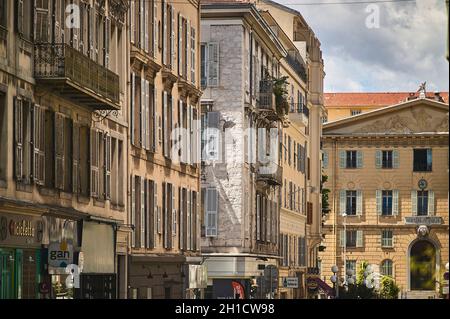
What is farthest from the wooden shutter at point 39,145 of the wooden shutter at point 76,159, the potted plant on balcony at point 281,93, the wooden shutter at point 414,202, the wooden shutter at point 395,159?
the potted plant on balcony at point 281,93

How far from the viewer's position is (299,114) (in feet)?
182

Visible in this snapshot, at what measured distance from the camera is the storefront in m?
29.4

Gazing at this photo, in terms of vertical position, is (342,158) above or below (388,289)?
above

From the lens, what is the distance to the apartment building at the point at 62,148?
3017cm

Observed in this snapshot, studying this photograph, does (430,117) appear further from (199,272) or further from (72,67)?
(72,67)

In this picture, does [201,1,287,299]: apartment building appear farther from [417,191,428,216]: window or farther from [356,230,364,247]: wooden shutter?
[417,191,428,216]: window

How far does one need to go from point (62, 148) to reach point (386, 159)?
16.3 meters

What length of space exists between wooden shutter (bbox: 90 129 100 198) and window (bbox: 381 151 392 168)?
43.3ft

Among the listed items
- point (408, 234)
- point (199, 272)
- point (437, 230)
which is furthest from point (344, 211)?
point (199, 272)

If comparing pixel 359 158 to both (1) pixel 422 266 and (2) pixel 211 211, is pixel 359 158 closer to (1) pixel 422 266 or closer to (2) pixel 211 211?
(1) pixel 422 266

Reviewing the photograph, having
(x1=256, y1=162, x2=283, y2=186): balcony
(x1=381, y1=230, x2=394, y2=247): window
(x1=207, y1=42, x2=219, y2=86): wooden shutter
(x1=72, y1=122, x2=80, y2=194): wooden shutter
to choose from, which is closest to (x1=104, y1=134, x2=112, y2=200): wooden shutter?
(x1=72, y1=122, x2=80, y2=194): wooden shutter

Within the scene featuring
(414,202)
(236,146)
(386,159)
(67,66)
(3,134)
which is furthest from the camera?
(236,146)

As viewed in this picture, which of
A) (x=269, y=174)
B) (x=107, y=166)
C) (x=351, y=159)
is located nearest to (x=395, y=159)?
(x=351, y=159)

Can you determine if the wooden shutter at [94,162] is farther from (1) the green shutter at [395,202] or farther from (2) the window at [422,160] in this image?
(1) the green shutter at [395,202]
